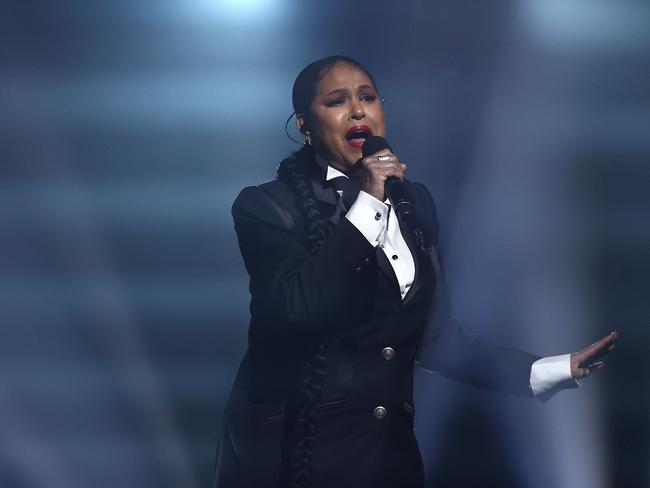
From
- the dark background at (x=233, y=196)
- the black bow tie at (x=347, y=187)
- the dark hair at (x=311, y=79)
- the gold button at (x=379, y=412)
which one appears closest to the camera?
the gold button at (x=379, y=412)

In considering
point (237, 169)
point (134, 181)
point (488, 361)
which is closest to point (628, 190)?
point (488, 361)

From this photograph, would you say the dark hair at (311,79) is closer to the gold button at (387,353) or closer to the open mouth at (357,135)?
the open mouth at (357,135)

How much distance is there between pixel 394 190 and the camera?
160 cm

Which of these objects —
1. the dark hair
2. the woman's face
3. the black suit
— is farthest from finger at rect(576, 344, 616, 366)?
the dark hair

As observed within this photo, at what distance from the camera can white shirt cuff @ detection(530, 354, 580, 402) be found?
5.78 feet

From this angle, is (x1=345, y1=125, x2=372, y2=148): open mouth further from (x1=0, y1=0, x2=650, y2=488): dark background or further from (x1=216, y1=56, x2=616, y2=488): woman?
(x1=0, y1=0, x2=650, y2=488): dark background

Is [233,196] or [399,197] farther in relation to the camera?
[233,196]

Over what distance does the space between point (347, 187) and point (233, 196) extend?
817 millimetres

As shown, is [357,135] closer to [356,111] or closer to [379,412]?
[356,111]

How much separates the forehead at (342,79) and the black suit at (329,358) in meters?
0.24

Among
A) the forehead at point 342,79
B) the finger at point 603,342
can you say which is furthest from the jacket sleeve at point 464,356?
the forehead at point 342,79

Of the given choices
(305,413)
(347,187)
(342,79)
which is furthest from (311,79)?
(305,413)

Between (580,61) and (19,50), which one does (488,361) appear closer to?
(580,61)

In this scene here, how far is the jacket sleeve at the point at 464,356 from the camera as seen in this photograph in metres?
1.82
